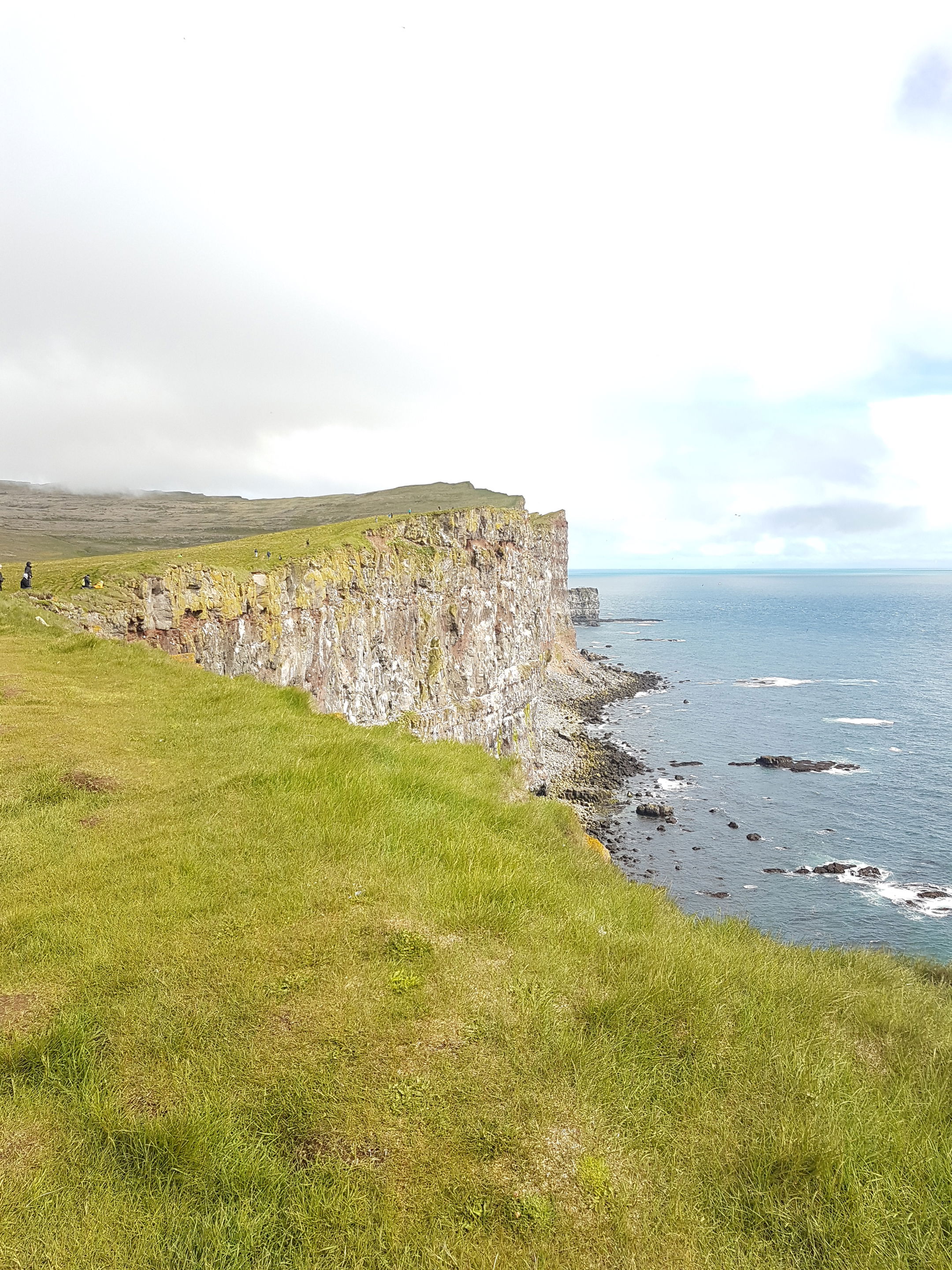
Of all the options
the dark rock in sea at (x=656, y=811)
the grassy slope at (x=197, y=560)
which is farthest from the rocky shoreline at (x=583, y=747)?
the grassy slope at (x=197, y=560)

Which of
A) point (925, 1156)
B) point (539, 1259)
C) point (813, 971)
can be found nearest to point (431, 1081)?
point (539, 1259)

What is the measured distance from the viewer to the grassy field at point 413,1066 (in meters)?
3.91

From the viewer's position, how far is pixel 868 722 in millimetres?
86125

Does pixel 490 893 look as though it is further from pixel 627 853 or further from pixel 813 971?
pixel 627 853

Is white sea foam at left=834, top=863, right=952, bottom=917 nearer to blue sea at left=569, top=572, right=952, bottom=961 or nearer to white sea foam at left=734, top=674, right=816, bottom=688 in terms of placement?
blue sea at left=569, top=572, right=952, bottom=961

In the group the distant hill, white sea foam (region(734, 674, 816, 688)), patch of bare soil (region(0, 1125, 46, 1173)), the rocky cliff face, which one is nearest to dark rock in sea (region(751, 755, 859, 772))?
the rocky cliff face

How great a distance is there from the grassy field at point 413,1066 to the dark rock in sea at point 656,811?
52.5m

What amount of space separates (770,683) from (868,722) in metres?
28.7

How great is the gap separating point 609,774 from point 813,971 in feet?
211

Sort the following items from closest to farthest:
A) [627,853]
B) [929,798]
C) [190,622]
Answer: [190,622] < [627,853] < [929,798]

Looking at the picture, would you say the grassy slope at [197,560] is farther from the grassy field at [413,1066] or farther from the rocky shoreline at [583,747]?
the rocky shoreline at [583,747]

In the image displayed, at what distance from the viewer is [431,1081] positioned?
15.6 feet

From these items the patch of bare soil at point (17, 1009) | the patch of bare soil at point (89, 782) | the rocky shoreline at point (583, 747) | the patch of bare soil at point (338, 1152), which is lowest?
the rocky shoreline at point (583, 747)

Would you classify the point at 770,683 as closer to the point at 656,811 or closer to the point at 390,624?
the point at 656,811
